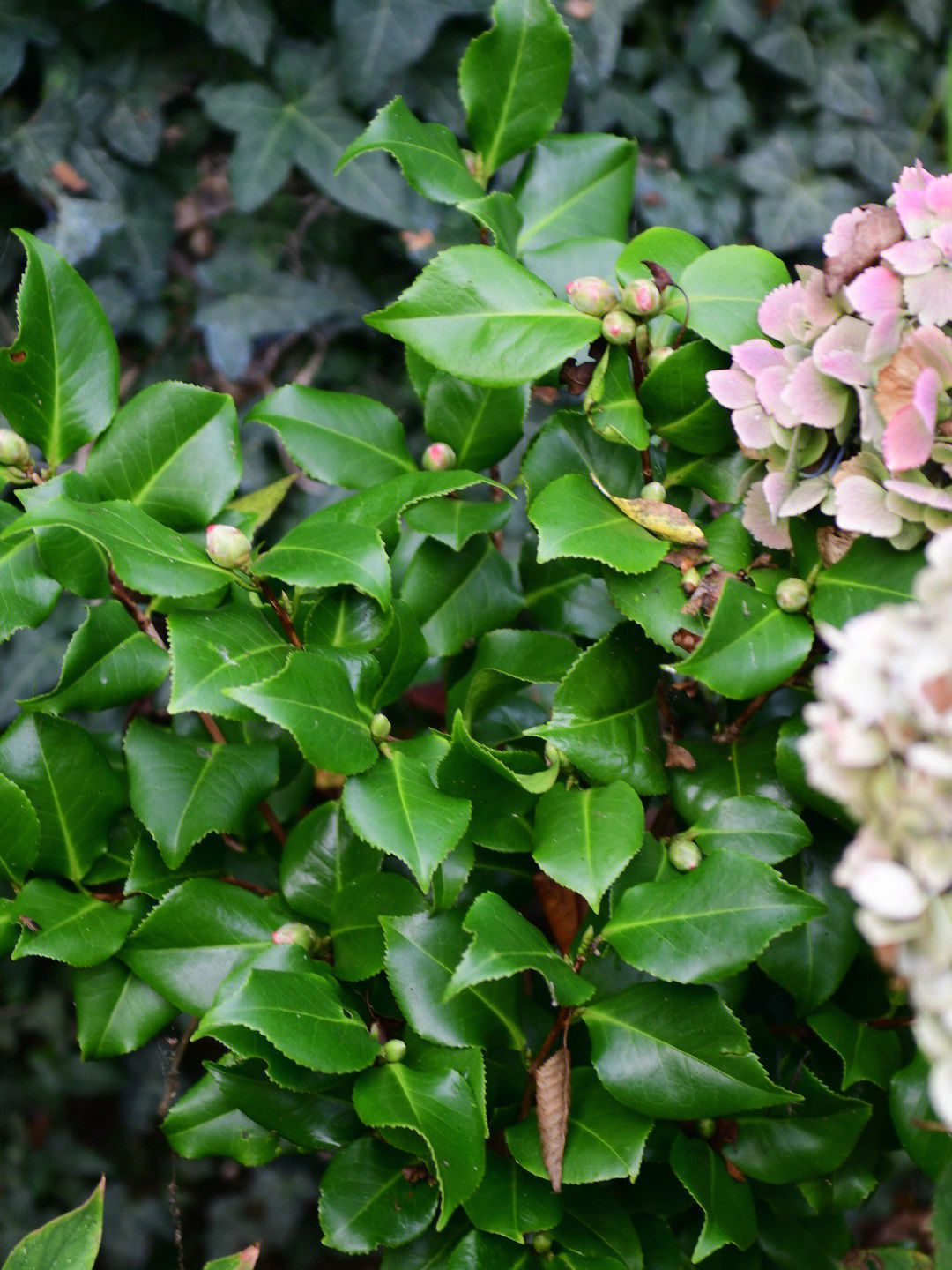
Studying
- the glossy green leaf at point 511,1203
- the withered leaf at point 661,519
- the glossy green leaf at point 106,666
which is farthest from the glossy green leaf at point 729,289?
the glossy green leaf at point 511,1203

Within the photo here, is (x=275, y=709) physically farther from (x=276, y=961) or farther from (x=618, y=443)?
(x=618, y=443)

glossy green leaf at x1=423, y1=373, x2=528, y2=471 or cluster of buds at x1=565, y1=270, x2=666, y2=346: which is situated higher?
cluster of buds at x1=565, y1=270, x2=666, y2=346

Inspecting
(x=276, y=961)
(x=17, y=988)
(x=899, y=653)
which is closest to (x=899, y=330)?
(x=899, y=653)

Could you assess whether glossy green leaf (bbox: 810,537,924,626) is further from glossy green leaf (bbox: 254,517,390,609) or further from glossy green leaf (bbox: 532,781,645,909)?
glossy green leaf (bbox: 254,517,390,609)

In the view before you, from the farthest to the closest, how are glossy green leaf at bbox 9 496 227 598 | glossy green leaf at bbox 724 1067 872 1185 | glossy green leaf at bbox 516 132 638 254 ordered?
1. glossy green leaf at bbox 516 132 638 254
2. glossy green leaf at bbox 724 1067 872 1185
3. glossy green leaf at bbox 9 496 227 598

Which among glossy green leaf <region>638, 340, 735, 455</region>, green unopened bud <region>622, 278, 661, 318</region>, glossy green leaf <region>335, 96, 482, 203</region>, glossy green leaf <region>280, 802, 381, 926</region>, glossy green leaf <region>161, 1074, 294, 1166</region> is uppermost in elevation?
glossy green leaf <region>335, 96, 482, 203</region>

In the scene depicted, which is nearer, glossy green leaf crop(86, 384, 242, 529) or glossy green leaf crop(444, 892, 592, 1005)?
glossy green leaf crop(444, 892, 592, 1005)

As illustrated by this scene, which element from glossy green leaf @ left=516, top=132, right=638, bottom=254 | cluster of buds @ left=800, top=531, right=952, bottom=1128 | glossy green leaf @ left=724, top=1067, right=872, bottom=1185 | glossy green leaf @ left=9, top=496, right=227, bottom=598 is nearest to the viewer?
cluster of buds @ left=800, top=531, right=952, bottom=1128

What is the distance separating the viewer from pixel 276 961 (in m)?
0.69

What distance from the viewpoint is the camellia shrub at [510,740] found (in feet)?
2.05

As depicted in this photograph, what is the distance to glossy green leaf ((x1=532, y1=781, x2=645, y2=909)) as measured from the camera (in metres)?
0.62

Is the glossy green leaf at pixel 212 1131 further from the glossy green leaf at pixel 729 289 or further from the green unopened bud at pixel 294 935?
the glossy green leaf at pixel 729 289

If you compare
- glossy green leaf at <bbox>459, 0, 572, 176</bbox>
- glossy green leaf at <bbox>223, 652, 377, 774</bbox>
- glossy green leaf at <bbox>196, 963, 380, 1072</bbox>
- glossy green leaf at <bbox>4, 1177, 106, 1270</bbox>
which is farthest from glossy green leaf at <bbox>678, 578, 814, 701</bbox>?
glossy green leaf at <bbox>4, 1177, 106, 1270</bbox>

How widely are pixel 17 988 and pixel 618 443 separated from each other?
3.33 feet
